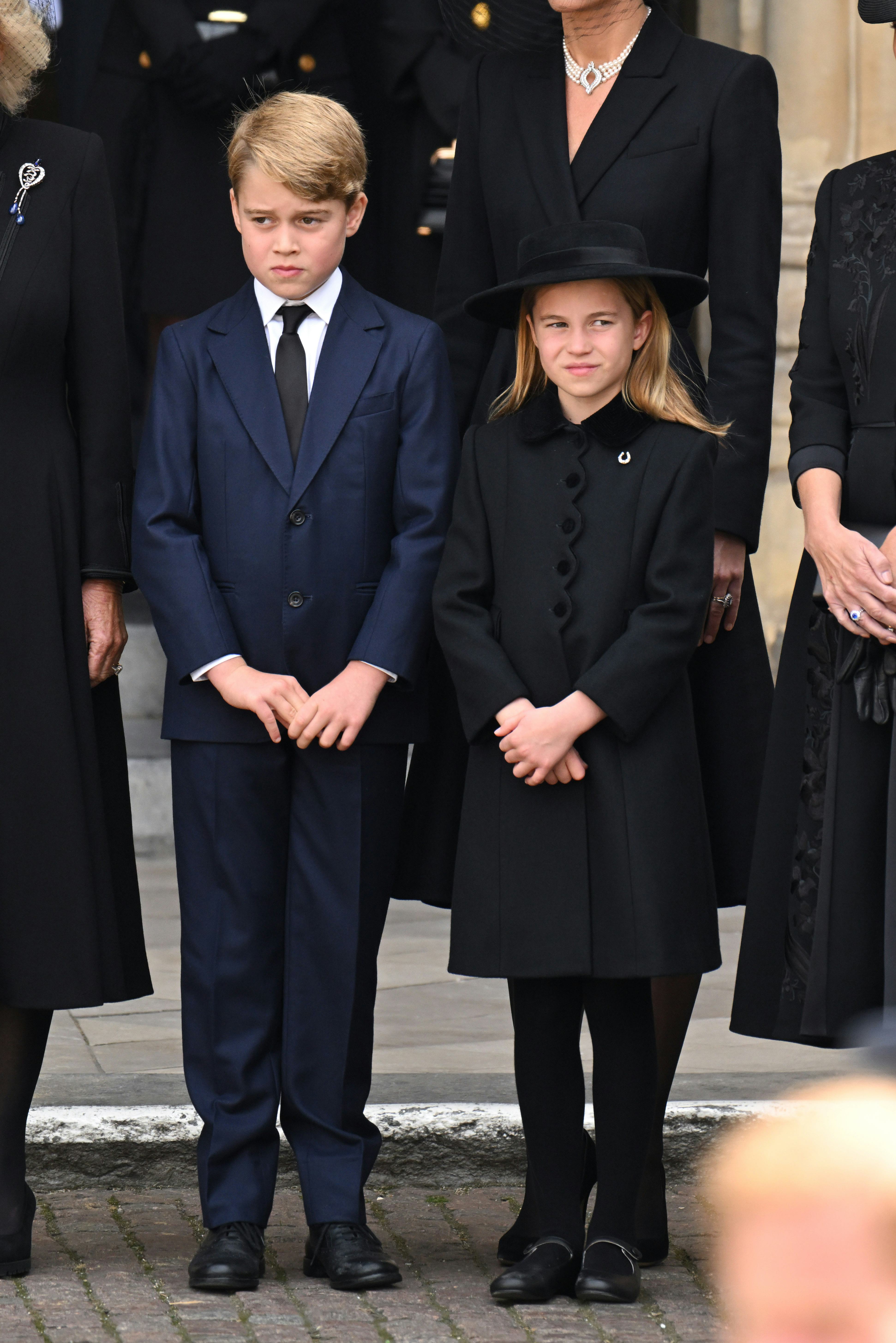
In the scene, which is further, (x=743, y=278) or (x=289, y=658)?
(x=743, y=278)

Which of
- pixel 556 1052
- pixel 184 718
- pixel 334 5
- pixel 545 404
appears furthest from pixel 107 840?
pixel 334 5

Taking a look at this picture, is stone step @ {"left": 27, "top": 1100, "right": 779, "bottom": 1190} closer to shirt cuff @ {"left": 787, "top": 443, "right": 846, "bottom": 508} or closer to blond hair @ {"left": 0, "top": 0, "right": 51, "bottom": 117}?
shirt cuff @ {"left": 787, "top": 443, "right": 846, "bottom": 508}

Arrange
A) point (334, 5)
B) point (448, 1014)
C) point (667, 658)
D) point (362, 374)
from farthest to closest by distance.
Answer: point (334, 5) < point (448, 1014) < point (362, 374) < point (667, 658)

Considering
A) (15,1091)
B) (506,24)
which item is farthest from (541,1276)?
(506,24)

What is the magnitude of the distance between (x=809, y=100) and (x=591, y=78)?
3.91 metres

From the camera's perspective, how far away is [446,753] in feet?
10.5


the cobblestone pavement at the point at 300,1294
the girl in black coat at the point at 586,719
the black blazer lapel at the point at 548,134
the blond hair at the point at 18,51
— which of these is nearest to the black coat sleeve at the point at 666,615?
the girl in black coat at the point at 586,719

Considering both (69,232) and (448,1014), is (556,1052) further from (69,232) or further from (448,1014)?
(448,1014)

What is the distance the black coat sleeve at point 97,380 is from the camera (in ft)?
10.1

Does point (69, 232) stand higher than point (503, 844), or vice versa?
point (69, 232)

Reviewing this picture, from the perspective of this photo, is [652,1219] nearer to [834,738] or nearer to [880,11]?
[834,738]

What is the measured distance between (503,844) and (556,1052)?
333 millimetres

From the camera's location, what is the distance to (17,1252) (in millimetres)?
3008

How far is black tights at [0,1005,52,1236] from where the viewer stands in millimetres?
3020
